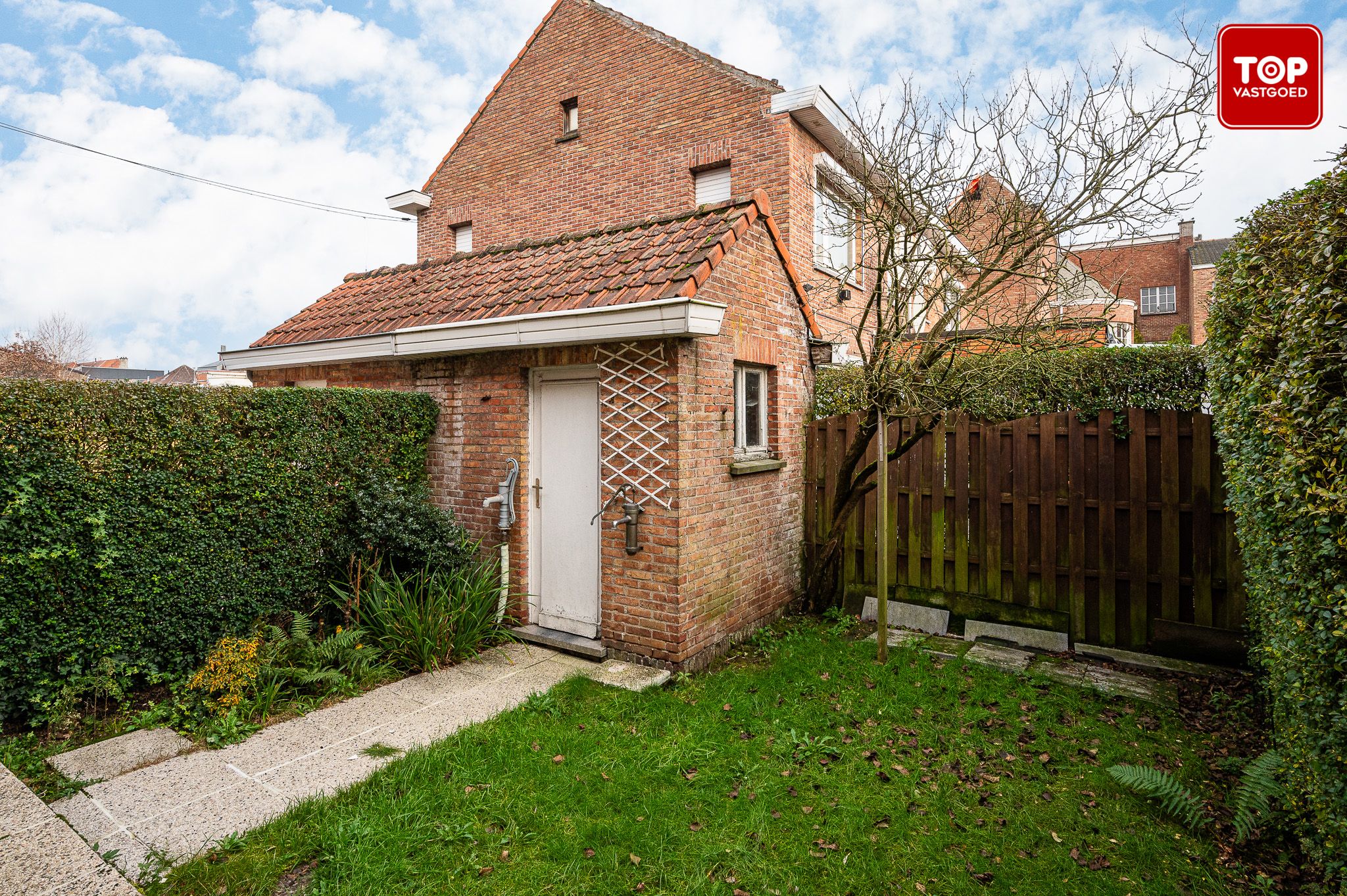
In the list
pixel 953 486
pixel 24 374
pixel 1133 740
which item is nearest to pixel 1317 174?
pixel 1133 740

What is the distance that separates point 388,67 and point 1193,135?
34.3 feet

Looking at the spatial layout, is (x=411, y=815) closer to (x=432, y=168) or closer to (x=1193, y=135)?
(x=1193, y=135)

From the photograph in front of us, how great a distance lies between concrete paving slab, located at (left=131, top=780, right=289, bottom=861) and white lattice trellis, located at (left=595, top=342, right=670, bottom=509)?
3.08m

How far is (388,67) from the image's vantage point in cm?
1006

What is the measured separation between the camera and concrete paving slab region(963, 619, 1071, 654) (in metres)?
5.92

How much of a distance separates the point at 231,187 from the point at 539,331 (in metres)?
17.9

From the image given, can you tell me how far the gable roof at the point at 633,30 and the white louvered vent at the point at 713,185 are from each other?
1439 millimetres

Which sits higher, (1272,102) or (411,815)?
(1272,102)

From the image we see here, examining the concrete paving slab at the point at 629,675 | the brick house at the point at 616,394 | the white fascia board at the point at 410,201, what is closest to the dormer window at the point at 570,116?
the white fascia board at the point at 410,201

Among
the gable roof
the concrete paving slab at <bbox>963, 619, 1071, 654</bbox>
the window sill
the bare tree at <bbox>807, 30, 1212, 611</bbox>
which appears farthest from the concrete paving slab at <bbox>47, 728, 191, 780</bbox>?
the gable roof

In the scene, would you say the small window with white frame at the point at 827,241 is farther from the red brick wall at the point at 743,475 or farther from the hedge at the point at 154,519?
the hedge at the point at 154,519

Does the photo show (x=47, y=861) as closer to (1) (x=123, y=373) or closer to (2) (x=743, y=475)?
(2) (x=743, y=475)

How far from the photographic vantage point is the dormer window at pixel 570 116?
42.7 feet

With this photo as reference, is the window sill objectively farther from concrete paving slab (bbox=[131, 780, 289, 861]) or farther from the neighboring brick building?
the neighboring brick building
